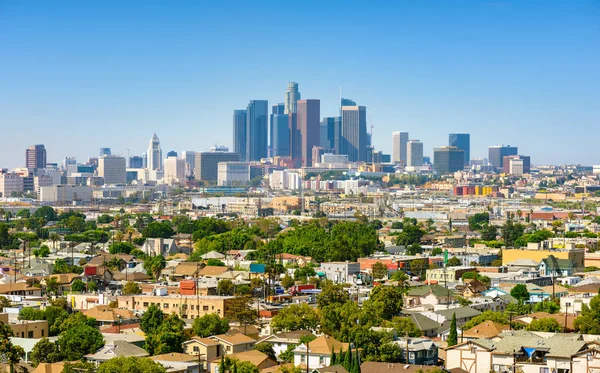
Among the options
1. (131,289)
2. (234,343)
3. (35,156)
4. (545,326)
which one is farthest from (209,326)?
(35,156)

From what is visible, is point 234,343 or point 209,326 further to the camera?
point 209,326

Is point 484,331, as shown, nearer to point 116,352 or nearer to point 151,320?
point 151,320

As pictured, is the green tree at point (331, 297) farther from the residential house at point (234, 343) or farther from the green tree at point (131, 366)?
the green tree at point (131, 366)

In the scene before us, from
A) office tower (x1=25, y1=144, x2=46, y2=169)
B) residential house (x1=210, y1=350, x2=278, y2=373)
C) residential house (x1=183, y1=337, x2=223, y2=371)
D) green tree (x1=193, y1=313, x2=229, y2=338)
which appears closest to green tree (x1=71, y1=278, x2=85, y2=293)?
green tree (x1=193, y1=313, x2=229, y2=338)

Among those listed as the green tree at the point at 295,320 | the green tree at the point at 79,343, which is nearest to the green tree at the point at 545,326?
the green tree at the point at 295,320

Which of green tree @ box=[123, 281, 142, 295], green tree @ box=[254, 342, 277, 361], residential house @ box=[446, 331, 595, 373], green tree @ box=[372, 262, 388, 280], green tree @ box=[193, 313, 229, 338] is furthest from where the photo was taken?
green tree @ box=[372, 262, 388, 280]

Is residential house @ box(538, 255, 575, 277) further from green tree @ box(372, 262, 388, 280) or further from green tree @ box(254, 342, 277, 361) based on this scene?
green tree @ box(254, 342, 277, 361)
